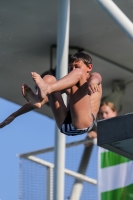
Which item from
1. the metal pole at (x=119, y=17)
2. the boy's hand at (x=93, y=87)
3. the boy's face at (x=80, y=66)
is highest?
the metal pole at (x=119, y=17)

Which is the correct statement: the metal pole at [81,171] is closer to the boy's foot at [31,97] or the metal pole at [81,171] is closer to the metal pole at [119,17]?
the metal pole at [119,17]

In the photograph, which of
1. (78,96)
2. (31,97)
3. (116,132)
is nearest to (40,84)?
(31,97)

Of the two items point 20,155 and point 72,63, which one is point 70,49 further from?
point 72,63

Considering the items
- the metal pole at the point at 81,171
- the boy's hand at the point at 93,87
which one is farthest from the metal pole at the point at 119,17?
the metal pole at the point at 81,171

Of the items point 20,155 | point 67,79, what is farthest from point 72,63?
point 20,155

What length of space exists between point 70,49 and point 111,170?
11.8ft

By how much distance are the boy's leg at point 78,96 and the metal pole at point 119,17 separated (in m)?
1.41

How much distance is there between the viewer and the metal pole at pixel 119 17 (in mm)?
12273

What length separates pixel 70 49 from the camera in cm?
1728

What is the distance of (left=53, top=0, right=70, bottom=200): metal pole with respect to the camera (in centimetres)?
1422

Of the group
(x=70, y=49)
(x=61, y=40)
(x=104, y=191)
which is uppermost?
(x=70, y=49)

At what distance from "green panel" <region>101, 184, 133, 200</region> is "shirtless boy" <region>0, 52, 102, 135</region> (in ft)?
9.28

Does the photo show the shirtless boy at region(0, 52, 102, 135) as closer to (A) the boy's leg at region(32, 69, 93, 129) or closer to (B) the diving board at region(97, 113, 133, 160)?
(A) the boy's leg at region(32, 69, 93, 129)

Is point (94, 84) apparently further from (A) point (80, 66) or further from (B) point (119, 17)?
(B) point (119, 17)
